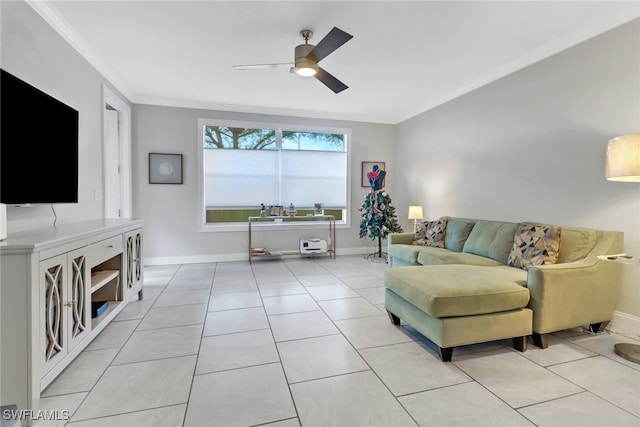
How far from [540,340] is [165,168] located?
508 cm

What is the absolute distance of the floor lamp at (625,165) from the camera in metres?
1.95

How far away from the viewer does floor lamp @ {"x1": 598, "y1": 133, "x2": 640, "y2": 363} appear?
76.8 inches

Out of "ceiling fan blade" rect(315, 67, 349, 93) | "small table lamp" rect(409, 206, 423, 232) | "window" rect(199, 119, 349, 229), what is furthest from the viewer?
"window" rect(199, 119, 349, 229)

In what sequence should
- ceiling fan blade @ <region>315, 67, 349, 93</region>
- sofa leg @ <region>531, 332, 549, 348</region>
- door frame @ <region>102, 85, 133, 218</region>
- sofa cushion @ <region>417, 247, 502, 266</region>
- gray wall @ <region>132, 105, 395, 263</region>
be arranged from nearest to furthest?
sofa leg @ <region>531, 332, 549, 348</region>
ceiling fan blade @ <region>315, 67, 349, 93</region>
sofa cushion @ <region>417, 247, 502, 266</region>
door frame @ <region>102, 85, 133, 218</region>
gray wall @ <region>132, 105, 395, 263</region>

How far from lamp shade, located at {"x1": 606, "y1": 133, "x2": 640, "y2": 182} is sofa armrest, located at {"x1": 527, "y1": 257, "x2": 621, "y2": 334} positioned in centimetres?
73

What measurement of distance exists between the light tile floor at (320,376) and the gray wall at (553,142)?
3.70 feet

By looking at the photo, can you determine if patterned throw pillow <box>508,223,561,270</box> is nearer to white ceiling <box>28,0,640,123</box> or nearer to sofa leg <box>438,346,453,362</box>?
sofa leg <box>438,346,453,362</box>

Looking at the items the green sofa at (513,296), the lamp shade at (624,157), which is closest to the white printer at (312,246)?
the green sofa at (513,296)

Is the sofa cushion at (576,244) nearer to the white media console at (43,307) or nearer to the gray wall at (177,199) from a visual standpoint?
the white media console at (43,307)

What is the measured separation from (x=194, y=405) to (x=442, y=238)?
3.49 meters

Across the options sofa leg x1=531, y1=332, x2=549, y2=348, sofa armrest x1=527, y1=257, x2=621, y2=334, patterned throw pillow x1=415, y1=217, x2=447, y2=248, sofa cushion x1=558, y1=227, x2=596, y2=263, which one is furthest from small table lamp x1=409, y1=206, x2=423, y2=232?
sofa leg x1=531, y1=332, x2=549, y2=348

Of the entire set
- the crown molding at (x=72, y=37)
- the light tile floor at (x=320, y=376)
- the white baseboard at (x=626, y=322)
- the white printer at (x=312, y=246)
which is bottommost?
the light tile floor at (x=320, y=376)

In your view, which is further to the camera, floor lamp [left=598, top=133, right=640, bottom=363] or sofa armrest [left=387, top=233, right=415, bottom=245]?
sofa armrest [left=387, top=233, right=415, bottom=245]

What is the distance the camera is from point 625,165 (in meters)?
1.99
